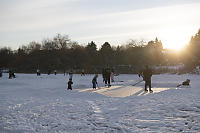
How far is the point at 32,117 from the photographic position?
6461 millimetres

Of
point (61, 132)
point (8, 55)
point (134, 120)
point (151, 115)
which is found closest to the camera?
point (61, 132)

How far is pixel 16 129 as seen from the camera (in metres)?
5.29

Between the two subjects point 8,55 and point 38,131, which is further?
point 8,55

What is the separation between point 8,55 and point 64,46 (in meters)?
24.0

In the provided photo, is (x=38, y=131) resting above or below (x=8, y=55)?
below

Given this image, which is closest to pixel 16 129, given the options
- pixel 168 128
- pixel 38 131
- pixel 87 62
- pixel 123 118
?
pixel 38 131

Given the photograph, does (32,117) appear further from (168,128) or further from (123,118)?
(168,128)

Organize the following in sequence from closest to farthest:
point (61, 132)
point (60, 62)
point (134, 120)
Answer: point (61, 132) < point (134, 120) < point (60, 62)

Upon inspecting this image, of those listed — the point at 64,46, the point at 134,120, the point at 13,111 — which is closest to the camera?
the point at 134,120

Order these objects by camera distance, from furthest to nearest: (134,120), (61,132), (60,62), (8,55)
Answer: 1. (8,55)
2. (60,62)
3. (134,120)
4. (61,132)

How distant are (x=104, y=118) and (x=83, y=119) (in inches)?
24.5

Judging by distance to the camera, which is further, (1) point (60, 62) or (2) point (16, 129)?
(1) point (60, 62)

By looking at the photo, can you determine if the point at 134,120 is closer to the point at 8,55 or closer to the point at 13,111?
the point at 13,111

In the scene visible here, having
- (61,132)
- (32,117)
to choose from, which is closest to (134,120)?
(61,132)
